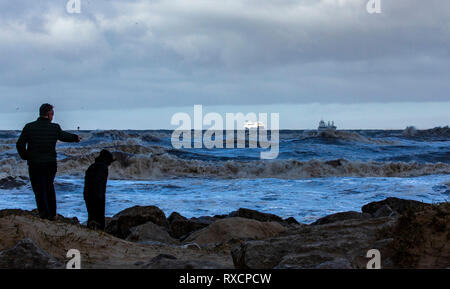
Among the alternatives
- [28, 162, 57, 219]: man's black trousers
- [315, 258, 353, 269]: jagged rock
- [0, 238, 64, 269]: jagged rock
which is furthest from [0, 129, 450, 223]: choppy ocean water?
[0, 238, 64, 269]: jagged rock

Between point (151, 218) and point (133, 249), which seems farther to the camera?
point (151, 218)

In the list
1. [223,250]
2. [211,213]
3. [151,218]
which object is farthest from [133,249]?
[211,213]

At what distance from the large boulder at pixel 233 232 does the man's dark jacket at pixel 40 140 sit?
2.31 m

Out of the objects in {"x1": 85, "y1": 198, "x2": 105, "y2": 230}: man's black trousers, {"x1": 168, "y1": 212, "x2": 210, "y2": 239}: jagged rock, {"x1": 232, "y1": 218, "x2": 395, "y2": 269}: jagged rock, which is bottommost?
{"x1": 168, "y1": 212, "x2": 210, "y2": 239}: jagged rock

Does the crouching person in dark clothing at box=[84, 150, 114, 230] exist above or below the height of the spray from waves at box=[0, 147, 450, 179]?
above

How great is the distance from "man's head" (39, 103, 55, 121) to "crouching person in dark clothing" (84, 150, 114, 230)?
1281 millimetres

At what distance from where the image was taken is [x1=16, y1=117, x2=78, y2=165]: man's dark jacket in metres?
8.00

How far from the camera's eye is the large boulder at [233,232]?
8.62 m

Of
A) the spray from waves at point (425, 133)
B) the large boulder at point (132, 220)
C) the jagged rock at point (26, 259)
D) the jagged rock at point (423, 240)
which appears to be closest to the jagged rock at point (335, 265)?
the jagged rock at point (423, 240)

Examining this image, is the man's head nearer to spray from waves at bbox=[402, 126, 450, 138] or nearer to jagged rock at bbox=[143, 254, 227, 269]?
jagged rock at bbox=[143, 254, 227, 269]
